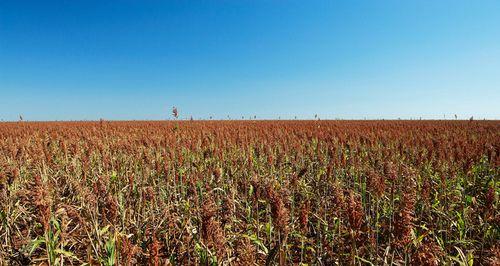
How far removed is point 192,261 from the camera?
312cm

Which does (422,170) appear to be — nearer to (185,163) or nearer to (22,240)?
(185,163)

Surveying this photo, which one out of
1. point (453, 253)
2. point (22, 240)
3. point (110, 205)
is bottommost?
point (453, 253)

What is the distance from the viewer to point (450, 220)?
3822 mm

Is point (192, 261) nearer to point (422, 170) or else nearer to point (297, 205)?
point (297, 205)

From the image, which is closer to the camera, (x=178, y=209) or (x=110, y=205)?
(x=110, y=205)

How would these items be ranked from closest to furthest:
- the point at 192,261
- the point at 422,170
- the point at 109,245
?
1. the point at 109,245
2. the point at 192,261
3. the point at 422,170

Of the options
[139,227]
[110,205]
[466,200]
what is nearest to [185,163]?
[139,227]

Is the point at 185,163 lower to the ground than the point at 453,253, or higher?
higher

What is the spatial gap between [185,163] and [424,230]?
5.15 m

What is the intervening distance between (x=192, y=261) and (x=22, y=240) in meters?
1.87

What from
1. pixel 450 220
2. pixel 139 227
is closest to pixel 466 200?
pixel 450 220

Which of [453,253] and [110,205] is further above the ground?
[110,205]

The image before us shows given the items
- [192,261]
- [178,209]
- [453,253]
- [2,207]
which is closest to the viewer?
[192,261]

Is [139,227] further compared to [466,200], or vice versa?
[466,200]
